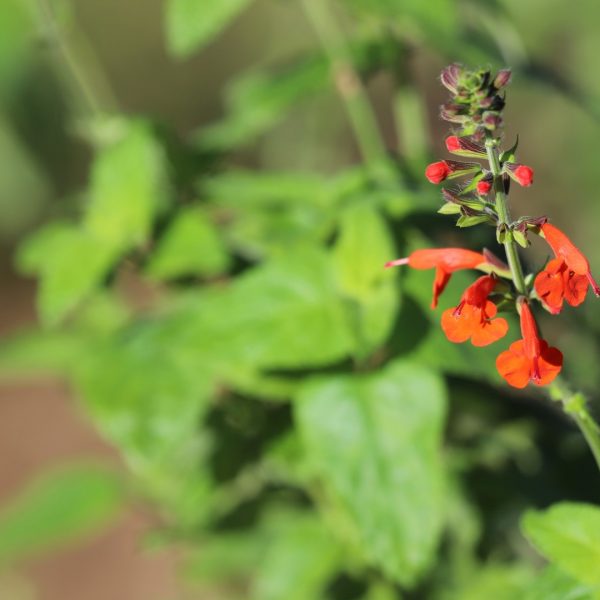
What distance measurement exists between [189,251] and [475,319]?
629mm

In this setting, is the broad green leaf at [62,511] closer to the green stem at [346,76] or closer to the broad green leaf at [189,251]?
the broad green leaf at [189,251]

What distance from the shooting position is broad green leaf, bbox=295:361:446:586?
95 cm

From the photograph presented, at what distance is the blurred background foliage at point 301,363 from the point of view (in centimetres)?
98

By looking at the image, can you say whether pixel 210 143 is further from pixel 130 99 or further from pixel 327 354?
pixel 130 99

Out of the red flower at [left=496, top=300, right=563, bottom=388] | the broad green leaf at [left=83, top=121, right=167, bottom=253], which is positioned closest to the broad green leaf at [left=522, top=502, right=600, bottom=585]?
the red flower at [left=496, top=300, right=563, bottom=388]

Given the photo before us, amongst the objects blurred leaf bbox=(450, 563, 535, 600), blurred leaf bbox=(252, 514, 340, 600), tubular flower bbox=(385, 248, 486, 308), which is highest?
tubular flower bbox=(385, 248, 486, 308)

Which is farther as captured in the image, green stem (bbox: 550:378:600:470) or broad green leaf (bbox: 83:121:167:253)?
broad green leaf (bbox: 83:121:167:253)

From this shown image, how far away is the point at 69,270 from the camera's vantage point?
1.25 meters

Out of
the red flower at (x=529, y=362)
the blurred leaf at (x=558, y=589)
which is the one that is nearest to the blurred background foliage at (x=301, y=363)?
the blurred leaf at (x=558, y=589)

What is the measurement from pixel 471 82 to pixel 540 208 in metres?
1.73

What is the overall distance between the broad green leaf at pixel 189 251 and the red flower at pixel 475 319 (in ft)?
1.95

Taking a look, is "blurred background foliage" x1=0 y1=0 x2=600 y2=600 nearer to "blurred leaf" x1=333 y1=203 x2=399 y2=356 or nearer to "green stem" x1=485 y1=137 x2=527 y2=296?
"blurred leaf" x1=333 y1=203 x2=399 y2=356

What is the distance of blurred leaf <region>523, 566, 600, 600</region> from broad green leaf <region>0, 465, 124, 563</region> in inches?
37.8

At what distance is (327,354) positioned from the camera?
39.0 inches
